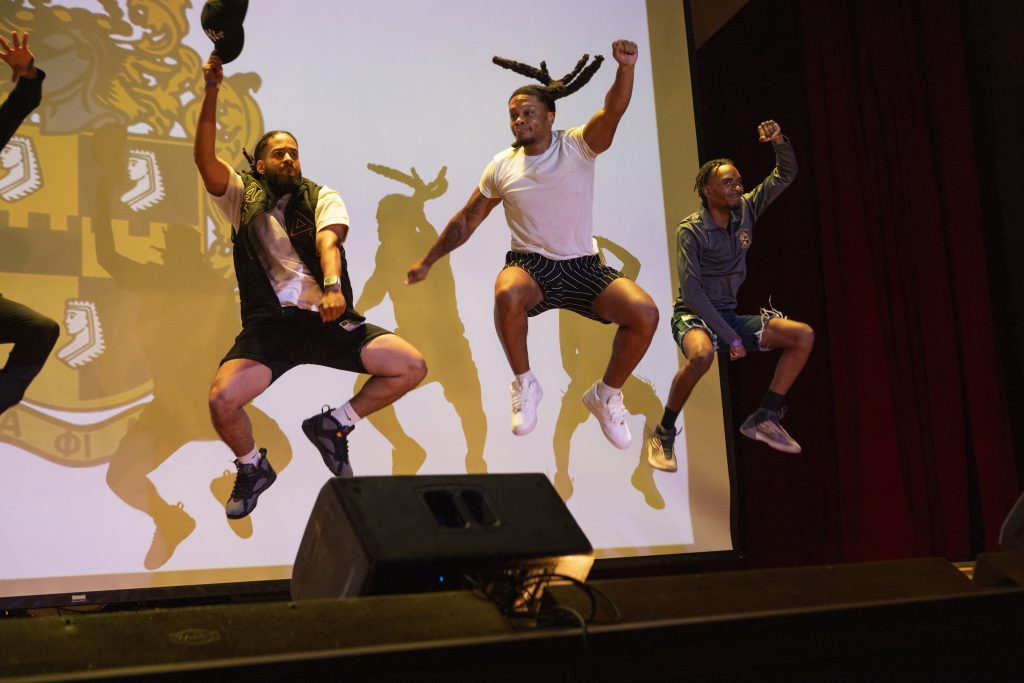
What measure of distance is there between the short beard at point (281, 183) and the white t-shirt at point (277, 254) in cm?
6

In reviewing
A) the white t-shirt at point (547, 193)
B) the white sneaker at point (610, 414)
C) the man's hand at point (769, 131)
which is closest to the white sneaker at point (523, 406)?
the white sneaker at point (610, 414)

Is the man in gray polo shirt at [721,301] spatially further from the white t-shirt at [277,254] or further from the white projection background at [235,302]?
the white t-shirt at [277,254]

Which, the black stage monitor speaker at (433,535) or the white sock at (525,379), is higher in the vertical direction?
the white sock at (525,379)

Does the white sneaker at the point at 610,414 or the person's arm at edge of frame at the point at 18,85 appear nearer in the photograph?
the person's arm at edge of frame at the point at 18,85

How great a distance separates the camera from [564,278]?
391 cm

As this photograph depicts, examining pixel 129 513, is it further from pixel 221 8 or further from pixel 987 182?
pixel 987 182

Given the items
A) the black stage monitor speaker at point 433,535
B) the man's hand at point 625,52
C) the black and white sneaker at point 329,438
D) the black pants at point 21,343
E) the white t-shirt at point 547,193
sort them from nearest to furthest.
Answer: the black stage monitor speaker at point 433,535 < the black pants at point 21,343 < the black and white sneaker at point 329,438 < the man's hand at point 625,52 < the white t-shirt at point 547,193

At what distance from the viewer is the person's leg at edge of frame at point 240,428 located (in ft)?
11.3

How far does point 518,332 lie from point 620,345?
451 mm

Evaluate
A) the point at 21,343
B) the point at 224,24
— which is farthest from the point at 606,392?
the point at 21,343

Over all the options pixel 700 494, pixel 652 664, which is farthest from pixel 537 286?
pixel 652 664

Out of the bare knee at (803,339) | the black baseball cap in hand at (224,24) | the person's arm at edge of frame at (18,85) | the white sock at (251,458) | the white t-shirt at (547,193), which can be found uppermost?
the black baseball cap in hand at (224,24)

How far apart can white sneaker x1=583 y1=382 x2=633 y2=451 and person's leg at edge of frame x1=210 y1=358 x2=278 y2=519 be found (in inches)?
52.4

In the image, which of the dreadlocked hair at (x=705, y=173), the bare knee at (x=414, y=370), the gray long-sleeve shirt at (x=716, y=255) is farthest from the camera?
the dreadlocked hair at (x=705, y=173)
